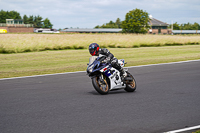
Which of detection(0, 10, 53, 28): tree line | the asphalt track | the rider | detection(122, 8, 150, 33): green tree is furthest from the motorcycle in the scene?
detection(0, 10, 53, 28): tree line

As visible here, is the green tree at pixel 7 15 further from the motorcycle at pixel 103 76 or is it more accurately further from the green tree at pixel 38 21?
the motorcycle at pixel 103 76

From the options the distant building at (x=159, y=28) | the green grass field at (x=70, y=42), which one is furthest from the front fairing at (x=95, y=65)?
the distant building at (x=159, y=28)

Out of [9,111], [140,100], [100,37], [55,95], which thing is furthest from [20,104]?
[100,37]

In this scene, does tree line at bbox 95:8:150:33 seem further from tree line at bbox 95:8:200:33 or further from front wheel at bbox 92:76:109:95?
front wheel at bbox 92:76:109:95

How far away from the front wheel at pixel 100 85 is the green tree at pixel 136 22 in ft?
255

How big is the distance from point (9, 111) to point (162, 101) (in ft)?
12.3

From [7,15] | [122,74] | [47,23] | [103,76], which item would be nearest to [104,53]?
[103,76]

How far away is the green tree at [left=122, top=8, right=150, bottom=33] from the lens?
85312mm

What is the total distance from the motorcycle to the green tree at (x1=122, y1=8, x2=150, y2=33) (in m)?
77.5

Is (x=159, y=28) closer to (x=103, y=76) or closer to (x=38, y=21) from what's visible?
(x=38, y=21)

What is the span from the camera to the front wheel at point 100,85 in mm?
7756

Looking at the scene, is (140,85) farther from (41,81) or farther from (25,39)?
(25,39)

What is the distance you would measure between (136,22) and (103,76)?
7934 cm

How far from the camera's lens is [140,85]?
981cm
